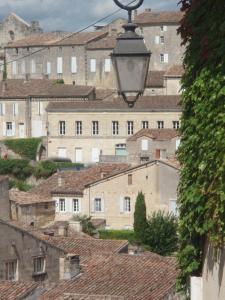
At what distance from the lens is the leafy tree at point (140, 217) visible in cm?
4571

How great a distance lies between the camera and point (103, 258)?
86.3ft

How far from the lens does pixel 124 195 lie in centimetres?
5269

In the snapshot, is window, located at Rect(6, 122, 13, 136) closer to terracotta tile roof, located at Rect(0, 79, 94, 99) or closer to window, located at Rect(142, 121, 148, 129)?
terracotta tile roof, located at Rect(0, 79, 94, 99)

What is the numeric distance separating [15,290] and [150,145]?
37.1m

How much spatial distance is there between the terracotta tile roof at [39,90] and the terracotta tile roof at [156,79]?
3844 mm

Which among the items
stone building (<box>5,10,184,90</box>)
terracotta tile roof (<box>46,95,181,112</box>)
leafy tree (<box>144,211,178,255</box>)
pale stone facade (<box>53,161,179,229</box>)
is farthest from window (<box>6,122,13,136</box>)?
leafy tree (<box>144,211,178,255</box>)

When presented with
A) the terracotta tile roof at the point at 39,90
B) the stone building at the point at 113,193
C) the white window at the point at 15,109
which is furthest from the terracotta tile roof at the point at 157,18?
the stone building at the point at 113,193

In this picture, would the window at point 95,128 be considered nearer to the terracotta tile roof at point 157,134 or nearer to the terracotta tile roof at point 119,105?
the terracotta tile roof at point 119,105

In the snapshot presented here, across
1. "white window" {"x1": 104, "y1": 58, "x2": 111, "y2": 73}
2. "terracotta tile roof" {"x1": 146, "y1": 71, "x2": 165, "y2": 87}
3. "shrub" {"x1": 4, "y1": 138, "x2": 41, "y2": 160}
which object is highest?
"white window" {"x1": 104, "y1": 58, "x2": 111, "y2": 73}

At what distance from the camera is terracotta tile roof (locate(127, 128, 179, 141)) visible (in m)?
58.6

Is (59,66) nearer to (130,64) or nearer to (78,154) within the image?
(78,154)

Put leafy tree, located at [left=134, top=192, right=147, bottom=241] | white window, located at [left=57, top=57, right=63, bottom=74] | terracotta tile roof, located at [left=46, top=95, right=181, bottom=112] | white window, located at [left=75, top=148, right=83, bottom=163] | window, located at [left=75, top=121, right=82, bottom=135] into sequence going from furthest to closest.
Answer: white window, located at [left=57, top=57, right=63, bottom=74] → white window, located at [left=75, top=148, right=83, bottom=163] → window, located at [left=75, top=121, right=82, bottom=135] → terracotta tile roof, located at [left=46, top=95, right=181, bottom=112] → leafy tree, located at [left=134, top=192, right=147, bottom=241]

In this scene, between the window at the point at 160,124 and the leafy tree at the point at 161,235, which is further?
the window at the point at 160,124

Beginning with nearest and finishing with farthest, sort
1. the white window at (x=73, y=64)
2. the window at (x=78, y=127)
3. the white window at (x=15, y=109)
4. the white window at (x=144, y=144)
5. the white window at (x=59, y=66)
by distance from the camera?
the white window at (x=144, y=144)
the window at (x=78, y=127)
the white window at (x=15, y=109)
the white window at (x=73, y=64)
the white window at (x=59, y=66)
